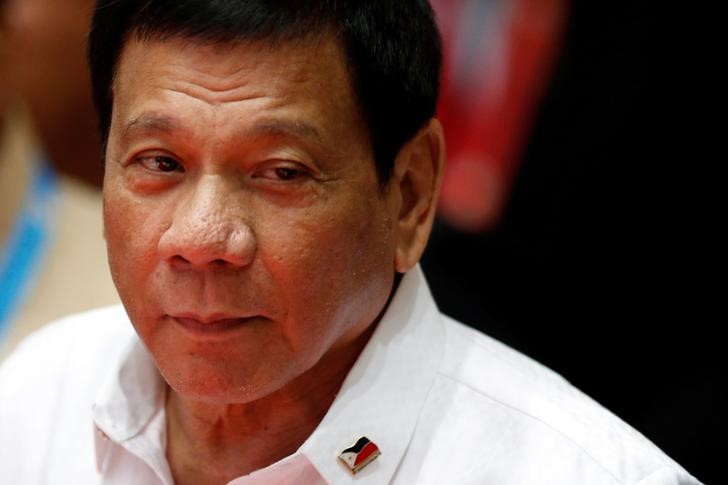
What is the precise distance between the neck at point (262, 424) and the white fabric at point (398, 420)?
66 millimetres

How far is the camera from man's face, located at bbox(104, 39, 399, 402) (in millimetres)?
2236

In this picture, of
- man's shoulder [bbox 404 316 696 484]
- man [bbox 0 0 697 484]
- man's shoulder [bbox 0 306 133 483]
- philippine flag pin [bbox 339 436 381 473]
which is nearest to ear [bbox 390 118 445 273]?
man [bbox 0 0 697 484]

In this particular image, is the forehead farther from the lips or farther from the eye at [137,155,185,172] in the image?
the lips

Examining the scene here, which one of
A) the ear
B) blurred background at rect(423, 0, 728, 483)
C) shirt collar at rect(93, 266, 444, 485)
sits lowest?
blurred background at rect(423, 0, 728, 483)

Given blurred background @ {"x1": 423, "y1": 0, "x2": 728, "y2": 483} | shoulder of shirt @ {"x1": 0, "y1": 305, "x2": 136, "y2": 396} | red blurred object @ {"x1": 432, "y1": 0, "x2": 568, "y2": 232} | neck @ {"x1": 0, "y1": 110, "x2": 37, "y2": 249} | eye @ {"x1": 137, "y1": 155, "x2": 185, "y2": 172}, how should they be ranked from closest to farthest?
eye @ {"x1": 137, "y1": 155, "x2": 185, "y2": 172}
shoulder of shirt @ {"x1": 0, "y1": 305, "x2": 136, "y2": 396}
blurred background @ {"x1": 423, "y1": 0, "x2": 728, "y2": 483}
neck @ {"x1": 0, "y1": 110, "x2": 37, "y2": 249}
red blurred object @ {"x1": 432, "y1": 0, "x2": 568, "y2": 232}

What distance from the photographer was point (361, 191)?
2357mm

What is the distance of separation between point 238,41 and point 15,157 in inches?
93.9

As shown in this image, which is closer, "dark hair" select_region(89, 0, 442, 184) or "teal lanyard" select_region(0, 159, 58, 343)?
"dark hair" select_region(89, 0, 442, 184)

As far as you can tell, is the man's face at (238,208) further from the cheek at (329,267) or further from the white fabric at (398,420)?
the white fabric at (398,420)

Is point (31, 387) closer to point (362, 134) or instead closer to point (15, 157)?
point (362, 134)

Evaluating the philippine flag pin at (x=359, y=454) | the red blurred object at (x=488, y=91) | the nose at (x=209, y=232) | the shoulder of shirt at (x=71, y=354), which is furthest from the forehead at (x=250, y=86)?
the red blurred object at (x=488, y=91)

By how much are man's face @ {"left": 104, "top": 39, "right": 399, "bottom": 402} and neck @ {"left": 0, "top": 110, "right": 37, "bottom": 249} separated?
2.13 meters

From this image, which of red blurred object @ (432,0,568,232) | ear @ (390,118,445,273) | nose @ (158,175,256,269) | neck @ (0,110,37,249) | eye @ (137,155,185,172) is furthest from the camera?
red blurred object @ (432,0,568,232)

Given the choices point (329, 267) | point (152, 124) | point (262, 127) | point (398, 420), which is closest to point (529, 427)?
point (398, 420)
